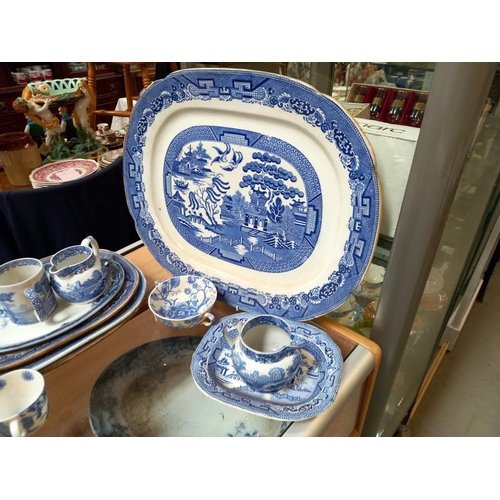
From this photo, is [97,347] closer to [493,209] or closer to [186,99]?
[186,99]

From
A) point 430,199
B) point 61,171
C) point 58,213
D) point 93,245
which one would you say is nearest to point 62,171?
point 61,171

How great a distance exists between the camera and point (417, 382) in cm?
108

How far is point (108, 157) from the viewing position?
3.80 ft

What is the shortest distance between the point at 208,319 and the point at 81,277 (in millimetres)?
198

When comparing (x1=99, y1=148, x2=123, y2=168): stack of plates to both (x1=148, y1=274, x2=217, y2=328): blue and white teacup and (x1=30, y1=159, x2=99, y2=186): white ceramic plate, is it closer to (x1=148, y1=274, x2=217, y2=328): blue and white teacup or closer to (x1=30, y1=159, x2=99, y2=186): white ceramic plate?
(x1=30, y1=159, x2=99, y2=186): white ceramic plate

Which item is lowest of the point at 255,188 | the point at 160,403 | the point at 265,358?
the point at 160,403

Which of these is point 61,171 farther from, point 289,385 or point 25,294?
point 289,385

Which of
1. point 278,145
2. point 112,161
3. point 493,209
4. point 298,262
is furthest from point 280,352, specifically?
point 112,161

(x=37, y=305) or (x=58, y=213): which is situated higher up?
(x=37, y=305)

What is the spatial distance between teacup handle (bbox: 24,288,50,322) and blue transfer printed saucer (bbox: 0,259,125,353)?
0.01 m

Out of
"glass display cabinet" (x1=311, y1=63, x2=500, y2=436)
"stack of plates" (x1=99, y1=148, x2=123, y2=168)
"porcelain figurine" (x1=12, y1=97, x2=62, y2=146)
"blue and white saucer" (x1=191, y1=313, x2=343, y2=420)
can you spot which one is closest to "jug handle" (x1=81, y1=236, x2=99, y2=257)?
"blue and white saucer" (x1=191, y1=313, x2=343, y2=420)

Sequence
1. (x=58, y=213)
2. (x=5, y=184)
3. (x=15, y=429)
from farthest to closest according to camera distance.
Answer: (x=5, y=184) < (x=58, y=213) < (x=15, y=429)

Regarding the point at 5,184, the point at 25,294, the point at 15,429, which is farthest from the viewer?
the point at 5,184

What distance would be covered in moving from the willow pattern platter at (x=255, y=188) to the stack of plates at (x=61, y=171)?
51 cm
